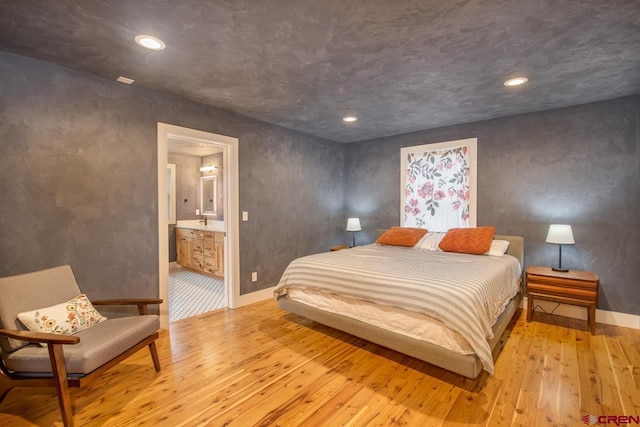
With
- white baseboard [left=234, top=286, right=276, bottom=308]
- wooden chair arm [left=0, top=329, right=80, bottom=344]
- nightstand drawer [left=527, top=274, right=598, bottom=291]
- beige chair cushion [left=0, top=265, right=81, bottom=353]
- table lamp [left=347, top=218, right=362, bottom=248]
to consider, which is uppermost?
table lamp [left=347, top=218, right=362, bottom=248]

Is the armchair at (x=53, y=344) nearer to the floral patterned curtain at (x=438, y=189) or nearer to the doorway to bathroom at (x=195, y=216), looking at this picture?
the doorway to bathroom at (x=195, y=216)

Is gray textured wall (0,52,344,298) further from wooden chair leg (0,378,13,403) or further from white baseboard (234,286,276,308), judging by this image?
wooden chair leg (0,378,13,403)

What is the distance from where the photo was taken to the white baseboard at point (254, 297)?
12.5ft

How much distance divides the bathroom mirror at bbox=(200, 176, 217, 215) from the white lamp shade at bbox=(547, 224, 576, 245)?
18.0 feet

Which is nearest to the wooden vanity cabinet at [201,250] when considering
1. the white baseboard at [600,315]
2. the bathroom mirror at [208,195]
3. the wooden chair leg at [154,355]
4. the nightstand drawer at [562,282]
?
the bathroom mirror at [208,195]

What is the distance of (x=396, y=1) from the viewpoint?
1.64m

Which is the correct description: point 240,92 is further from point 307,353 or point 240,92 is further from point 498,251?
point 498,251

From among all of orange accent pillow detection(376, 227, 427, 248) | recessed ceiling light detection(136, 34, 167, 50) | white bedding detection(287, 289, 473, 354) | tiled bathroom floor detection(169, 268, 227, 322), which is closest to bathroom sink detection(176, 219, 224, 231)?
tiled bathroom floor detection(169, 268, 227, 322)

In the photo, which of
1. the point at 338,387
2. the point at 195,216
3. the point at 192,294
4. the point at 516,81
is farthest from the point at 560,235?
the point at 195,216

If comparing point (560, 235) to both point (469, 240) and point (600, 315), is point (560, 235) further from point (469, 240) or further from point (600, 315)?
point (600, 315)

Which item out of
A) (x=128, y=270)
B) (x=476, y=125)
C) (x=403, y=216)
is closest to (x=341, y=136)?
(x=403, y=216)

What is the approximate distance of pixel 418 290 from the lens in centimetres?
221

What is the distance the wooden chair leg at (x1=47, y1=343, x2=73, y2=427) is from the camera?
162cm

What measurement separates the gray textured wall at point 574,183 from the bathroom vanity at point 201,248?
13.2ft
